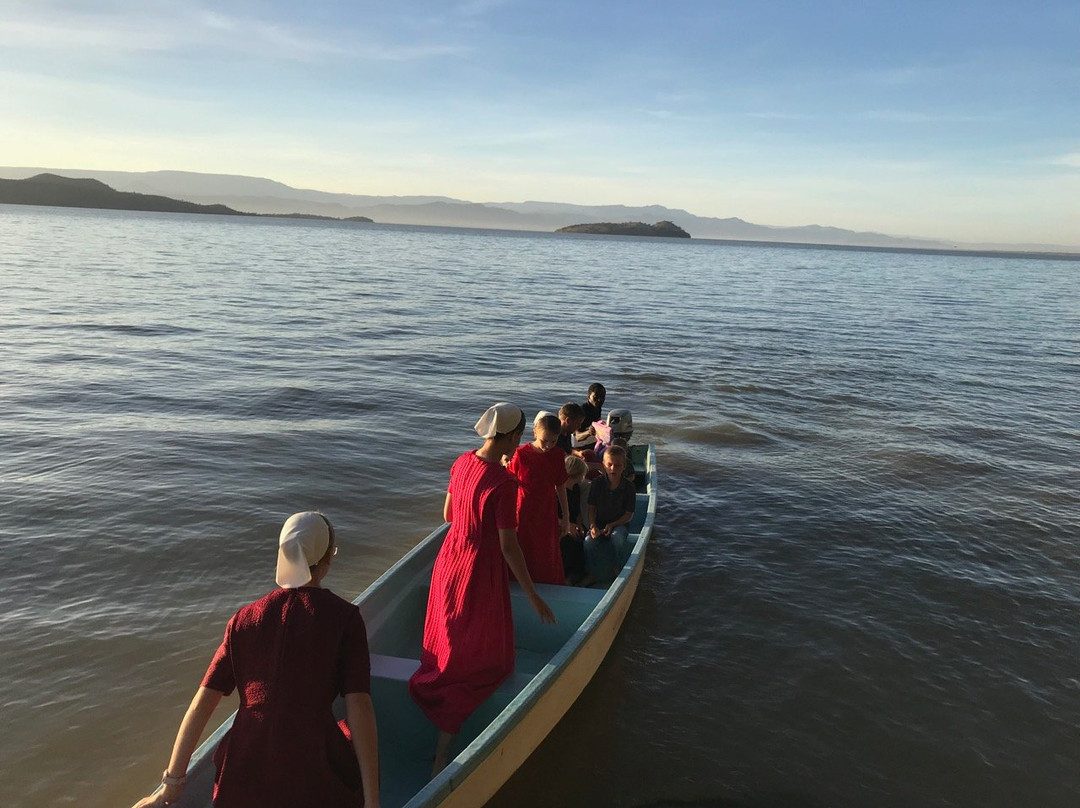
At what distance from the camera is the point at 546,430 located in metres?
5.96

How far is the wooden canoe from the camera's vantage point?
449 cm

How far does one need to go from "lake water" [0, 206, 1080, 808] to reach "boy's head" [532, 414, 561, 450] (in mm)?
2473

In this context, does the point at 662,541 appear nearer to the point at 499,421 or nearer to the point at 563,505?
the point at 563,505

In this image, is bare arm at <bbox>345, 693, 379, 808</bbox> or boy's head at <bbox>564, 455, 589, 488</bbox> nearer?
bare arm at <bbox>345, 693, 379, 808</bbox>

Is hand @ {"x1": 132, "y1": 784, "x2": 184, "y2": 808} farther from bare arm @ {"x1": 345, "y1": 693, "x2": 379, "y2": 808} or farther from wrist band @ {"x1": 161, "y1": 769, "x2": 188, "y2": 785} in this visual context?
bare arm @ {"x1": 345, "y1": 693, "x2": 379, "y2": 808}

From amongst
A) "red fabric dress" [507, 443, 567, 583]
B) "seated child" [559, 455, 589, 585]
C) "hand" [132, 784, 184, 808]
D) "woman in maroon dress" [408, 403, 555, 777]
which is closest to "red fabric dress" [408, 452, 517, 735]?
"woman in maroon dress" [408, 403, 555, 777]

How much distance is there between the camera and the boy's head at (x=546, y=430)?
597 centimetres

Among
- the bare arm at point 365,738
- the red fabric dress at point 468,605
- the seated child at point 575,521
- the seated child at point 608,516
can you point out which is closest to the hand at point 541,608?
the red fabric dress at point 468,605

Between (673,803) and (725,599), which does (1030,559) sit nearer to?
(725,599)

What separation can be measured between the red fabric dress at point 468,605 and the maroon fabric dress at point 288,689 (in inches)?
61.5

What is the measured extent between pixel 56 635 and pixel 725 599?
22.9 ft

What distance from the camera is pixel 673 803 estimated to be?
5.73 meters

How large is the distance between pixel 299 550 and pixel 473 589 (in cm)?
193

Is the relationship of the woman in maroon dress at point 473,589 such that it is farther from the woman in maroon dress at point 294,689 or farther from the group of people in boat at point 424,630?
the woman in maroon dress at point 294,689
